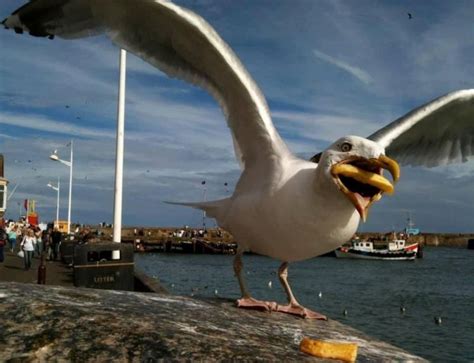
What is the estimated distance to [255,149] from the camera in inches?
216

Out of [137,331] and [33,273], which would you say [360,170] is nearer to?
[137,331]

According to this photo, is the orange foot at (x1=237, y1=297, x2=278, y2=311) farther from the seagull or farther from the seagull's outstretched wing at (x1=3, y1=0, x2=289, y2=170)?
the seagull's outstretched wing at (x1=3, y1=0, x2=289, y2=170)

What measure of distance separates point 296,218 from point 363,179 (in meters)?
0.69

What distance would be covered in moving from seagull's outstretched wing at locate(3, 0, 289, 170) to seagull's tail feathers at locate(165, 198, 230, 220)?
45cm

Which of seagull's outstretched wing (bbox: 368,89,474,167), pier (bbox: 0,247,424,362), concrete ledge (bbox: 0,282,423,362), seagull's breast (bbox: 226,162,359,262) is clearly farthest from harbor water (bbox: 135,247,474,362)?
concrete ledge (bbox: 0,282,423,362)

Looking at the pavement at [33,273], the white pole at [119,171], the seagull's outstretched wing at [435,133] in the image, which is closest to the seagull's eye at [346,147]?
the seagull's outstretched wing at [435,133]

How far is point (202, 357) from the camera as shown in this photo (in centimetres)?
301

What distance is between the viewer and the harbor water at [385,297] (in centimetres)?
1895

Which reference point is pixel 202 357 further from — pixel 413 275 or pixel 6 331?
pixel 413 275

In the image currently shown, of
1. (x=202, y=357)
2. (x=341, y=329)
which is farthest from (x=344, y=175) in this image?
(x=202, y=357)

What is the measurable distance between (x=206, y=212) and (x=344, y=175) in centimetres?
226

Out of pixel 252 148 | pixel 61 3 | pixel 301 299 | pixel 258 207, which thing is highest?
pixel 61 3

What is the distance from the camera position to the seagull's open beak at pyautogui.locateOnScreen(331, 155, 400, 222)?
161 inches

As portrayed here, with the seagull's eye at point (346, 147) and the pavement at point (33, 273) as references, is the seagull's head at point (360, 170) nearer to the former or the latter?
the seagull's eye at point (346, 147)
